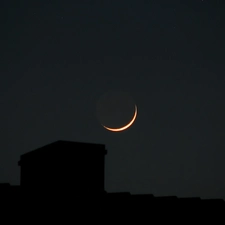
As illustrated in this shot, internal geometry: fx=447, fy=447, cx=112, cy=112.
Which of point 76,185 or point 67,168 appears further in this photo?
point 67,168

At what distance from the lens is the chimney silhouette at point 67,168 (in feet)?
79.1

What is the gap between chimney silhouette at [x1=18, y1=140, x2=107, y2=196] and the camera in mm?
24109

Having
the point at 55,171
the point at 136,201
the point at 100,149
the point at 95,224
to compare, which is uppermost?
the point at 100,149

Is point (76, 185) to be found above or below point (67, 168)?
below

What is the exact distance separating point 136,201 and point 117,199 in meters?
1.02

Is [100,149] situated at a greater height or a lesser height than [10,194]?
greater

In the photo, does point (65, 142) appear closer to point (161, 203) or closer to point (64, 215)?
point (64, 215)

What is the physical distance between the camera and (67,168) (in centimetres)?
2450

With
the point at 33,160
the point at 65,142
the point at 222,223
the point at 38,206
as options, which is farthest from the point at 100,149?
the point at 222,223

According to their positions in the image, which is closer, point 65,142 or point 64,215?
point 64,215

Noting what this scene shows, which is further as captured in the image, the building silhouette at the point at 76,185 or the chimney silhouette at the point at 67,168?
the chimney silhouette at the point at 67,168

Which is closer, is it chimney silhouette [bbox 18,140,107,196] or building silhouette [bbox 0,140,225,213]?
building silhouette [bbox 0,140,225,213]

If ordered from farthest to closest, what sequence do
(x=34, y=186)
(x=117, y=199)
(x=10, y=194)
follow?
(x=34, y=186) < (x=117, y=199) < (x=10, y=194)

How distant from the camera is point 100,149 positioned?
25.5m
